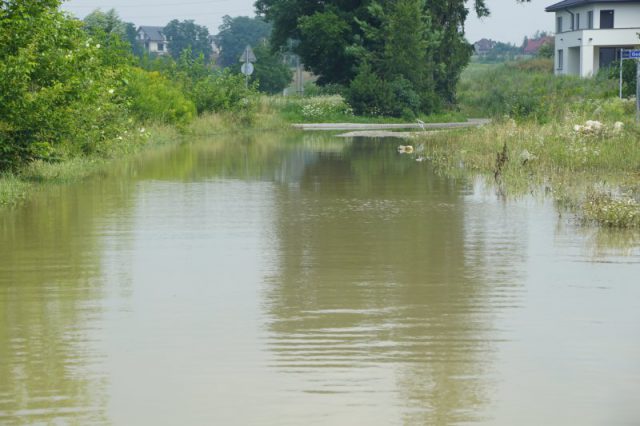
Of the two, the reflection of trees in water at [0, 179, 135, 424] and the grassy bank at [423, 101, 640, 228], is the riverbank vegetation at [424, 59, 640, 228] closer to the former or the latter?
the grassy bank at [423, 101, 640, 228]

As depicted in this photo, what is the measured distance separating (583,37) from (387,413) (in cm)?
6766

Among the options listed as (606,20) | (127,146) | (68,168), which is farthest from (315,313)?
(606,20)

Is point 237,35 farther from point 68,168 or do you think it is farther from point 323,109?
point 68,168

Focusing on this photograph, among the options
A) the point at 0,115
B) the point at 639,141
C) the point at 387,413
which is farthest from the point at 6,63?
the point at 387,413

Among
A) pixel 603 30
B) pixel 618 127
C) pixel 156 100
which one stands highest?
pixel 603 30

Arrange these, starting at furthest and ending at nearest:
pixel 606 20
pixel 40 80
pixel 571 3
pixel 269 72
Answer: pixel 269 72
pixel 571 3
pixel 606 20
pixel 40 80

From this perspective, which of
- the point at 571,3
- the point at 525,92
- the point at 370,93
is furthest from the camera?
the point at 571,3

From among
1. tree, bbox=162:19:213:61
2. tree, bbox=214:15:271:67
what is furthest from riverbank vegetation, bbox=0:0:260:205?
tree, bbox=162:19:213:61

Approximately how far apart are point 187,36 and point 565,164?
560 ft

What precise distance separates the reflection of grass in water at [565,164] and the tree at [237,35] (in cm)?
13975

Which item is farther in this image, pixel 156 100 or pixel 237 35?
pixel 237 35

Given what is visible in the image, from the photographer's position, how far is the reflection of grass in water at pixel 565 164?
62.7ft

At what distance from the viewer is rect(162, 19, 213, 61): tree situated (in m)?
186

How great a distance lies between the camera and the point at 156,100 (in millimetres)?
40406
